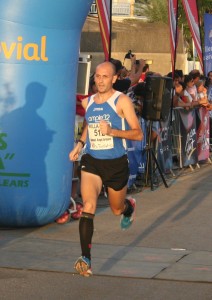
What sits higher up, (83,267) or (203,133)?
(203,133)

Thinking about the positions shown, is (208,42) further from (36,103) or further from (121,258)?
(121,258)

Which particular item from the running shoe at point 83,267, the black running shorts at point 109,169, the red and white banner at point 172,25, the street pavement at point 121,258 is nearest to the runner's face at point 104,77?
the black running shorts at point 109,169

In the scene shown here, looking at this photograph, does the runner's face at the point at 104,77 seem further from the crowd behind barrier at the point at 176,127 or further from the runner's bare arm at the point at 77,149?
the crowd behind barrier at the point at 176,127

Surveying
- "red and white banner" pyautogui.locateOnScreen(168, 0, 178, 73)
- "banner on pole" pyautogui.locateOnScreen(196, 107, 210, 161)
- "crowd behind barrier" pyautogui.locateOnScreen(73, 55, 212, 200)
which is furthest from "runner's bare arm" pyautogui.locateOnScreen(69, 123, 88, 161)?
"banner on pole" pyautogui.locateOnScreen(196, 107, 210, 161)

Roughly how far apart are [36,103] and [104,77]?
170 cm

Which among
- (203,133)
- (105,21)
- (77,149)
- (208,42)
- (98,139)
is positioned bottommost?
(203,133)

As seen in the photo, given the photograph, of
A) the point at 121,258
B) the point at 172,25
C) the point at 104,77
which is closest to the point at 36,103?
the point at 104,77

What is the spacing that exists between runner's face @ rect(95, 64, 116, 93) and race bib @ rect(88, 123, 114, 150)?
13.3 inches

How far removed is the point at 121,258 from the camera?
8.20 metres

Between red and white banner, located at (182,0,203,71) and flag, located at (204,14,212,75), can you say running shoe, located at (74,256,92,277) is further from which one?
flag, located at (204,14,212,75)

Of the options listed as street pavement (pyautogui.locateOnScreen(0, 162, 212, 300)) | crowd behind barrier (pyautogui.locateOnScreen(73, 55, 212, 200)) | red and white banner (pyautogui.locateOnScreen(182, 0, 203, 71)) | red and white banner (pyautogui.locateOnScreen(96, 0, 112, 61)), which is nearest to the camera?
street pavement (pyautogui.locateOnScreen(0, 162, 212, 300))

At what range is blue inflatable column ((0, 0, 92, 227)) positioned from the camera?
29.4 ft

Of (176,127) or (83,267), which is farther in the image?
(176,127)

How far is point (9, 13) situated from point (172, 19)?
720cm
